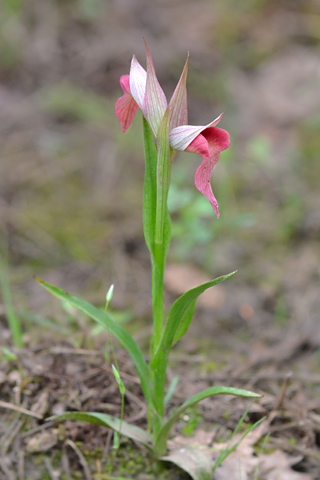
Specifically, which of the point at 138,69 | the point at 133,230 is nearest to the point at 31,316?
the point at 133,230

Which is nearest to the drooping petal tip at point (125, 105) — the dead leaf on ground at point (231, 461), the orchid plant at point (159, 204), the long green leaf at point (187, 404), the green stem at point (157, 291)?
the orchid plant at point (159, 204)

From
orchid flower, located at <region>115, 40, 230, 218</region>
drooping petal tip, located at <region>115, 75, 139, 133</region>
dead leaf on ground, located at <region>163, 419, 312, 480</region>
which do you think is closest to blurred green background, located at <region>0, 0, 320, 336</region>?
dead leaf on ground, located at <region>163, 419, 312, 480</region>

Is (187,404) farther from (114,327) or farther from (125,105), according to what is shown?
(125,105)

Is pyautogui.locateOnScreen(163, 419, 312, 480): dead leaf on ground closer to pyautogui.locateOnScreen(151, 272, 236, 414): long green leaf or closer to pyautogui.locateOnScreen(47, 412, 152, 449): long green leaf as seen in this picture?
pyautogui.locateOnScreen(47, 412, 152, 449): long green leaf

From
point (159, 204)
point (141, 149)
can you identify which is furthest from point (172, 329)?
point (141, 149)

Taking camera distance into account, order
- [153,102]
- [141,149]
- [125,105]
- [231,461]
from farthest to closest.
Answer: [141,149] → [231,461] → [125,105] → [153,102]
